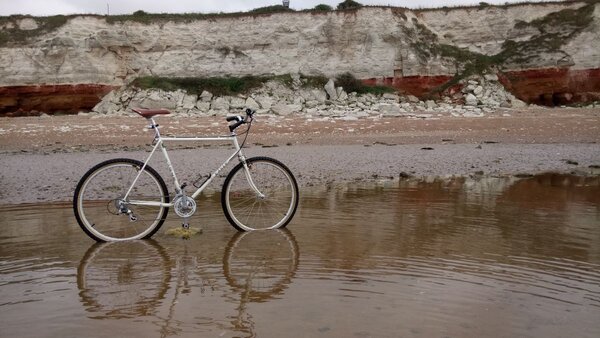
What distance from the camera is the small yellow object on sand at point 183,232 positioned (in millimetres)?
4641

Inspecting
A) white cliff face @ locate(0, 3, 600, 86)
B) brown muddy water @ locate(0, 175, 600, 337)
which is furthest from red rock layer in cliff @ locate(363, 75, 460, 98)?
brown muddy water @ locate(0, 175, 600, 337)

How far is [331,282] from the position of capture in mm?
3342

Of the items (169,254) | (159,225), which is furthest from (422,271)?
(159,225)

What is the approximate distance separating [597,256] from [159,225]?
11.4 feet

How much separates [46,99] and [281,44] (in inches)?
476

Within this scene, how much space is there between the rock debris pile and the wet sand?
3514 millimetres

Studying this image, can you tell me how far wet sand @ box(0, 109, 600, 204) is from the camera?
29.5 ft

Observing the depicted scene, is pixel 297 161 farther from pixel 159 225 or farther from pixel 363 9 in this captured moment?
A: pixel 363 9

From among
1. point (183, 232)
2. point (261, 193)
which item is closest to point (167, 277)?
point (183, 232)

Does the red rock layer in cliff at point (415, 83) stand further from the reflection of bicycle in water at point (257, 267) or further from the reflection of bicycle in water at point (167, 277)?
the reflection of bicycle in water at point (167, 277)

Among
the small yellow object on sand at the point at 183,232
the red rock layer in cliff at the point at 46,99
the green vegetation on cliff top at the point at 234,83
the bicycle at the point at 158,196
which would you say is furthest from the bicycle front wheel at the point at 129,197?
the red rock layer in cliff at the point at 46,99

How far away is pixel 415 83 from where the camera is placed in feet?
91.9

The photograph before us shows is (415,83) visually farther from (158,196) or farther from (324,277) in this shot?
(324,277)

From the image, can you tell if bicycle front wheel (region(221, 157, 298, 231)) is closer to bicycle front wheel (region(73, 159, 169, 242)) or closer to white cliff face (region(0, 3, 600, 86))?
bicycle front wheel (region(73, 159, 169, 242))
